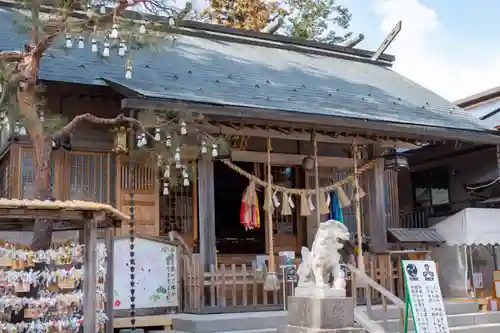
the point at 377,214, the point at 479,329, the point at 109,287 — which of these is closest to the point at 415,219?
the point at 377,214

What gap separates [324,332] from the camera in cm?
783

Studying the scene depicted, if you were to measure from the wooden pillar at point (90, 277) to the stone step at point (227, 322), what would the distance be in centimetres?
219

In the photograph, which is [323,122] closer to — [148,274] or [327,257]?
[327,257]

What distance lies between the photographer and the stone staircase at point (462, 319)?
33.5 feet

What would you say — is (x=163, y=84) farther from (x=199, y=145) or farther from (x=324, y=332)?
(x=324, y=332)

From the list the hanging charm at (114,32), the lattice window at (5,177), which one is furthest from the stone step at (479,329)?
the lattice window at (5,177)

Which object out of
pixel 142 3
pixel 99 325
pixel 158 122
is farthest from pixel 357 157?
pixel 99 325

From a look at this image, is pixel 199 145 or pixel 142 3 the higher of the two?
pixel 142 3

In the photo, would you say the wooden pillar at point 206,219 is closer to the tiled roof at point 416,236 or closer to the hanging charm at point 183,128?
the hanging charm at point 183,128

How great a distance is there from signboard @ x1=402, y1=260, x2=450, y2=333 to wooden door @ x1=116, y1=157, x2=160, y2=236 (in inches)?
210

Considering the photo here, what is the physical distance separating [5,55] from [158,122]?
2418 millimetres

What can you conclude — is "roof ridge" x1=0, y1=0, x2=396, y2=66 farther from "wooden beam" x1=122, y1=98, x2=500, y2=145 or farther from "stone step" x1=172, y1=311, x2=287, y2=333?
"stone step" x1=172, y1=311, x2=287, y2=333

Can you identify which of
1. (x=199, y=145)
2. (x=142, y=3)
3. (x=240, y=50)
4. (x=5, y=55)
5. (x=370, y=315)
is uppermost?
(x=240, y=50)

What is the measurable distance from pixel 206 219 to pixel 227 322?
90.1 inches
